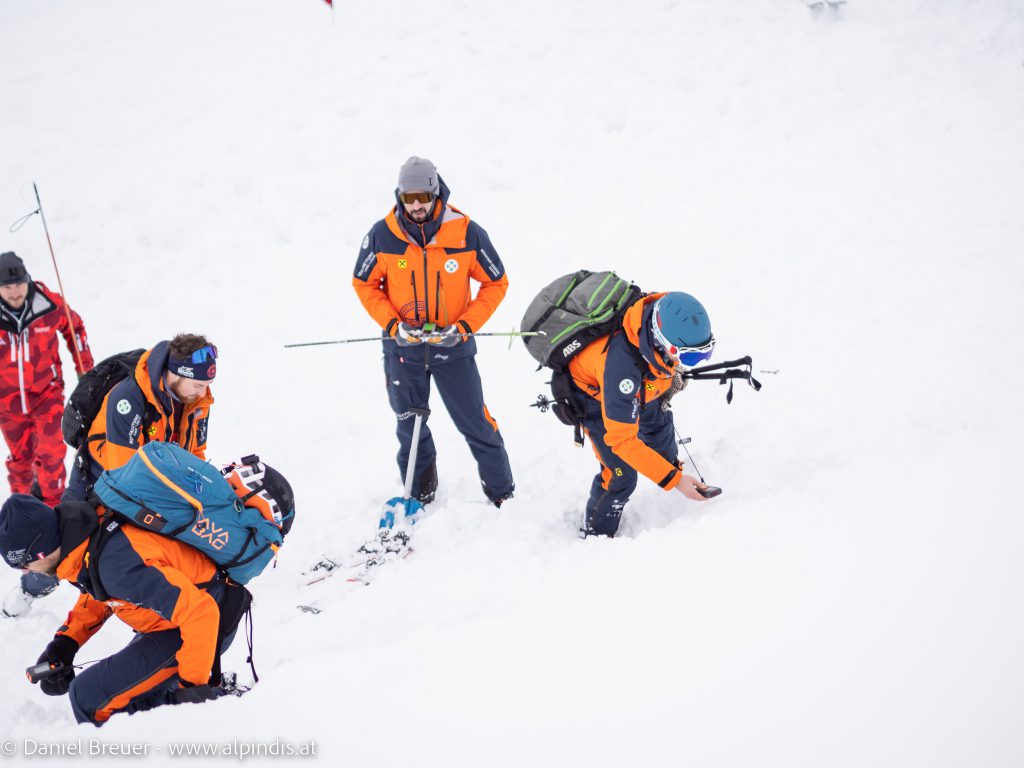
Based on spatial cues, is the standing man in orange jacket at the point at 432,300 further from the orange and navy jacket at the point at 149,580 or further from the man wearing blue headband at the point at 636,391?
the orange and navy jacket at the point at 149,580

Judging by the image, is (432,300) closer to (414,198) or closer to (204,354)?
(414,198)

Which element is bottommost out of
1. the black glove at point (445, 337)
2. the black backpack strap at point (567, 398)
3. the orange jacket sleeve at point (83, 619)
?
the orange jacket sleeve at point (83, 619)

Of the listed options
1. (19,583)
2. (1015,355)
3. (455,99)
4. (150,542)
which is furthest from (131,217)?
(1015,355)

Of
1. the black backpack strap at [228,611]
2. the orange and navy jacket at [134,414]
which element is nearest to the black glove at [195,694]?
the black backpack strap at [228,611]

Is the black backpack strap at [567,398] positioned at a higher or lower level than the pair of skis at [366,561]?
higher

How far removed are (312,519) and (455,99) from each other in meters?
7.89

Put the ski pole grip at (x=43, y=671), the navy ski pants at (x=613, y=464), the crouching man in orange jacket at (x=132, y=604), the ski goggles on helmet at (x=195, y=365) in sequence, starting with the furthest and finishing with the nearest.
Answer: the navy ski pants at (x=613, y=464) → the ski goggles on helmet at (x=195, y=365) → the ski pole grip at (x=43, y=671) → the crouching man in orange jacket at (x=132, y=604)

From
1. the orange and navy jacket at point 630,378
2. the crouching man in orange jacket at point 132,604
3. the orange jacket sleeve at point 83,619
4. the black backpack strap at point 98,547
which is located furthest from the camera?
the orange and navy jacket at point 630,378

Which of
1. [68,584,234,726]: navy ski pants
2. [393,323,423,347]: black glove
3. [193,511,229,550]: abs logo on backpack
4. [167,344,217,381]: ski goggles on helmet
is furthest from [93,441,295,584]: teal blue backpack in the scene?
[393,323,423,347]: black glove

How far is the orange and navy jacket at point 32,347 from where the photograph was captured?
554 cm

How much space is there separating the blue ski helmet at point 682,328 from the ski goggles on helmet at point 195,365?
2626 millimetres

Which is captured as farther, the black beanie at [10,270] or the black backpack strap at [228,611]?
the black beanie at [10,270]

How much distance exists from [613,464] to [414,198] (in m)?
2.36

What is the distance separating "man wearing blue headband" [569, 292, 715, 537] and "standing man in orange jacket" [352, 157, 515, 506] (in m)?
1.05
